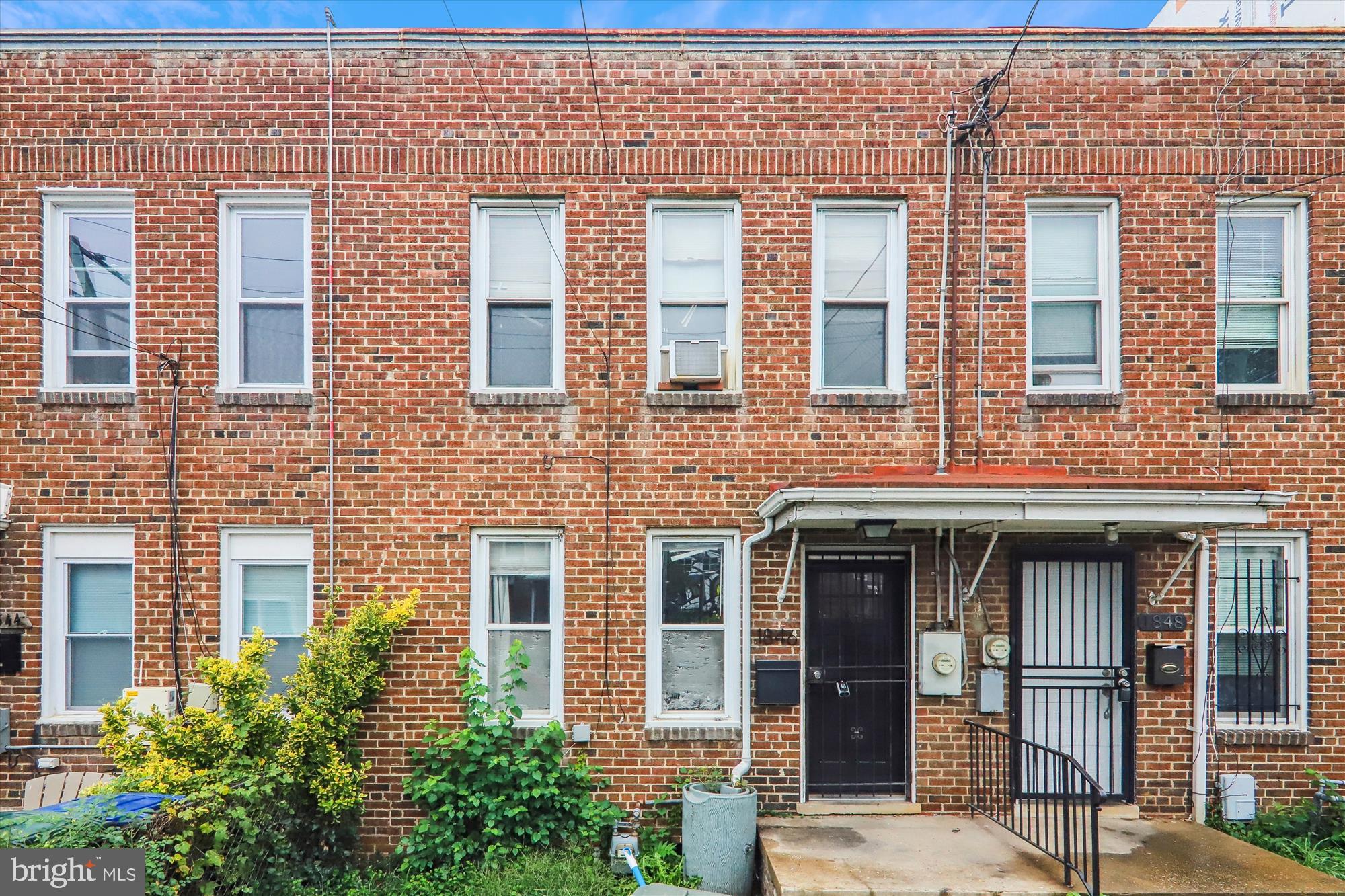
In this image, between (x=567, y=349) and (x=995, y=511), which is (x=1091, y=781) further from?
(x=567, y=349)

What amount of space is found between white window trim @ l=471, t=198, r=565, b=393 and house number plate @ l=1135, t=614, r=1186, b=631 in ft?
17.7

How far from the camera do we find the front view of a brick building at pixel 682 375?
6.97m

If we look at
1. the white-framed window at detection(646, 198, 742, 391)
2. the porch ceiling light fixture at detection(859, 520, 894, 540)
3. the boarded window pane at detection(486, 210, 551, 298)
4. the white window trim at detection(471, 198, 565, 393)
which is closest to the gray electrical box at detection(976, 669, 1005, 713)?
the porch ceiling light fixture at detection(859, 520, 894, 540)

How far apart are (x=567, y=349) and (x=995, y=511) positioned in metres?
3.72

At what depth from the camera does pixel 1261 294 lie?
729 centimetres

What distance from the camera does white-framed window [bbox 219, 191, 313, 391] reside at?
7.21 metres

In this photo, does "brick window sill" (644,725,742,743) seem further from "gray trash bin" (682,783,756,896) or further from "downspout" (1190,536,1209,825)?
"downspout" (1190,536,1209,825)

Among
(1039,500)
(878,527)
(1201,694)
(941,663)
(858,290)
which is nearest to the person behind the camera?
(1039,500)

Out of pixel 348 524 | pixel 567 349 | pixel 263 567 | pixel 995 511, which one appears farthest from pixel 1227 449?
pixel 263 567

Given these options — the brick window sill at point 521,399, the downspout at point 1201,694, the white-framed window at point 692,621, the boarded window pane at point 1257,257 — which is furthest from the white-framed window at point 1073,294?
the brick window sill at point 521,399

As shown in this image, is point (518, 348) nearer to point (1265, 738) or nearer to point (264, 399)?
point (264, 399)

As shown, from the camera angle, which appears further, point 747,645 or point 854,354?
point 854,354

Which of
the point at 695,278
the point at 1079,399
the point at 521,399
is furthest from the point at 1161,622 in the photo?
the point at 521,399

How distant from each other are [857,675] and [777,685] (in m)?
0.78
